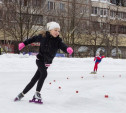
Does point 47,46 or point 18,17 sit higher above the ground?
point 18,17

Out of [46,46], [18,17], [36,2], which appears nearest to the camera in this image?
[46,46]

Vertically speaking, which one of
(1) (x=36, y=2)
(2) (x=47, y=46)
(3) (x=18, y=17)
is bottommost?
(2) (x=47, y=46)

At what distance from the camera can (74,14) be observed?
23984mm

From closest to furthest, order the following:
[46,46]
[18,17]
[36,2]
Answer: [46,46], [18,17], [36,2]

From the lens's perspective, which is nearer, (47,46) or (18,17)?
(47,46)

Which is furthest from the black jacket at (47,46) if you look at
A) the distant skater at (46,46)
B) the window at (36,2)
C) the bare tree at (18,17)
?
the window at (36,2)

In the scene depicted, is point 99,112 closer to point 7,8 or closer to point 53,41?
point 53,41

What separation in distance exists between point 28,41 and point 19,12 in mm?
18337

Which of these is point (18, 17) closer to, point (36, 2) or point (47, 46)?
point (36, 2)

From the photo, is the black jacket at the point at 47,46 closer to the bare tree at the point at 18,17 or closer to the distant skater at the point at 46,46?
the distant skater at the point at 46,46

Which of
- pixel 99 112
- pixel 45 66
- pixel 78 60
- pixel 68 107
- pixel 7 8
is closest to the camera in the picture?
pixel 99 112

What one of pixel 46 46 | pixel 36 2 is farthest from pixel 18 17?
pixel 46 46

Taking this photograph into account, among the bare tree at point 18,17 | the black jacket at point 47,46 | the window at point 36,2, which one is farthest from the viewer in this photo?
the window at point 36,2

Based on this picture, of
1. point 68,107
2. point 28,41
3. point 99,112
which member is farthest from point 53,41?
point 99,112
